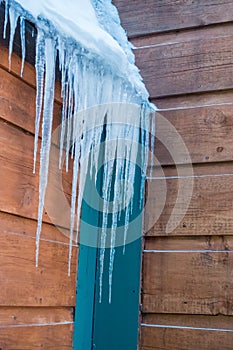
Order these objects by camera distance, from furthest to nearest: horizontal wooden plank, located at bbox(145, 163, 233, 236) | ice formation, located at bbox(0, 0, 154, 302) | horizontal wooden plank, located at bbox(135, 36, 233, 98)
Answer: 1. horizontal wooden plank, located at bbox(135, 36, 233, 98)
2. horizontal wooden plank, located at bbox(145, 163, 233, 236)
3. ice formation, located at bbox(0, 0, 154, 302)

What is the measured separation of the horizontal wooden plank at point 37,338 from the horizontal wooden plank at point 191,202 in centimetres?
51

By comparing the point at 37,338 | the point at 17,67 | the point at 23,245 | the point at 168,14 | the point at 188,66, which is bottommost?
the point at 37,338

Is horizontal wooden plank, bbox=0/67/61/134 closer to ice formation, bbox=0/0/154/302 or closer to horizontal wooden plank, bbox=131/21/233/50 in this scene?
ice formation, bbox=0/0/154/302

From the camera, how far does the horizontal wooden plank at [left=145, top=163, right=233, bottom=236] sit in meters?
1.94

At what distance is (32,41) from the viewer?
1554 millimetres

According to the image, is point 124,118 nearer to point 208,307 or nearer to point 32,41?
point 32,41

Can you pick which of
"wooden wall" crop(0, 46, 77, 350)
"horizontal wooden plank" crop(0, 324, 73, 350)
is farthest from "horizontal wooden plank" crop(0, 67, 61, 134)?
"horizontal wooden plank" crop(0, 324, 73, 350)

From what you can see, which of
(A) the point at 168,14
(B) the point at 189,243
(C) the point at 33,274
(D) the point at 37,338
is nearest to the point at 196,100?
(A) the point at 168,14

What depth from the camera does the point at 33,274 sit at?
168 cm

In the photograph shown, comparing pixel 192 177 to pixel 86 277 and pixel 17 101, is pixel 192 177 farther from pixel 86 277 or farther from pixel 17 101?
pixel 17 101

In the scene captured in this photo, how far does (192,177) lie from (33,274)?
28.9 inches

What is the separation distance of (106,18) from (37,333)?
3.98 ft

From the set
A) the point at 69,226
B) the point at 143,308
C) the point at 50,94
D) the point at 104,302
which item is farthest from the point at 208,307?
the point at 50,94

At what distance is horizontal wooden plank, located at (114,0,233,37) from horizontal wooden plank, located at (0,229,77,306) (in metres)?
1.01
